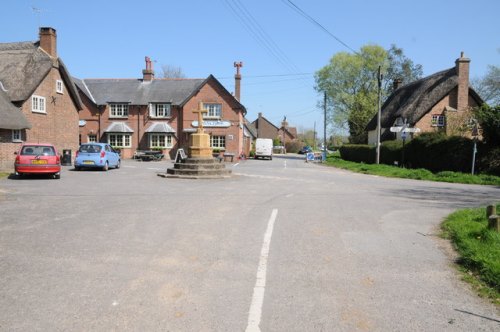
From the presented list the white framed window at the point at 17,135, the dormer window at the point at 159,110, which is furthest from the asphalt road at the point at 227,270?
the dormer window at the point at 159,110

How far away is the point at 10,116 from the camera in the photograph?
82.6ft

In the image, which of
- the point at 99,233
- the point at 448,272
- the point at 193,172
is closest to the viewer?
the point at 448,272

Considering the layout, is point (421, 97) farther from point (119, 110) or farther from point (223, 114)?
point (119, 110)

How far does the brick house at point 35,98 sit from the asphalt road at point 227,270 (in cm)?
1687

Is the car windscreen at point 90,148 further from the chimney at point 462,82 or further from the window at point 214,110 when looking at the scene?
the chimney at point 462,82

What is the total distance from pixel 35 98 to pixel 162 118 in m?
16.8

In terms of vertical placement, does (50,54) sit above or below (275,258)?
above

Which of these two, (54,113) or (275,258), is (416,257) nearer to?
(275,258)

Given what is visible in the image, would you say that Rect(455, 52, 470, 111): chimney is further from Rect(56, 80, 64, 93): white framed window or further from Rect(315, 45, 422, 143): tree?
Rect(56, 80, 64, 93): white framed window

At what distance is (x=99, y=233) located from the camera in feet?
26.0

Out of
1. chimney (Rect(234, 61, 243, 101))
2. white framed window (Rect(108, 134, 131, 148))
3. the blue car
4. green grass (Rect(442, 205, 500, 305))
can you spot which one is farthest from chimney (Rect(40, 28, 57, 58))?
green grass (Rect(442, 205, 500, 305))

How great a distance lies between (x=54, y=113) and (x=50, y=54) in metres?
4.14

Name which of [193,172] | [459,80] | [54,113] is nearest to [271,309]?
[193,172]

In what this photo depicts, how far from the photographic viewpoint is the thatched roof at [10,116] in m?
24.4
